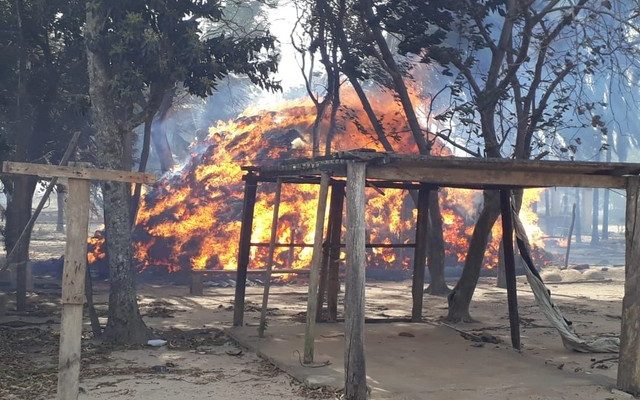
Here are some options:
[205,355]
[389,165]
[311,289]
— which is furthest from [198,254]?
[389,165]

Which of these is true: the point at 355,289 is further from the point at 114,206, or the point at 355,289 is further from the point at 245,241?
the point at 114,206

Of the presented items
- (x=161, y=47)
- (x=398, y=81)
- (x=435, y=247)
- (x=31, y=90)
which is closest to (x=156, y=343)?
(x=161, y=47)

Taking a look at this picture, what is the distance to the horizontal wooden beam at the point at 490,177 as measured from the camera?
7.61 m

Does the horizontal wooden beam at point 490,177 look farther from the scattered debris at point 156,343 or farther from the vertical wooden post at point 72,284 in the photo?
the scattered debris at point 156,343

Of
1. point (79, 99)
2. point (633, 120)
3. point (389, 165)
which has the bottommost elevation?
point (389, 165)

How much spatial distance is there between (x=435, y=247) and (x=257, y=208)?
728 cm

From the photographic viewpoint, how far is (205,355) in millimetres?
9883

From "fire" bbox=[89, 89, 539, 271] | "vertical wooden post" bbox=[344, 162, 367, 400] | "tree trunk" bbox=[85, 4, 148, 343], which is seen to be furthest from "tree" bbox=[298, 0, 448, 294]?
"vertical wooden post" bbox=[344, 162, 367, 400]

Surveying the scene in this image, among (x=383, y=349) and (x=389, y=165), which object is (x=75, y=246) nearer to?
(x=389, y=165)

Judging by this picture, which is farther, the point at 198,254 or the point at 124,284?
the point at 198,254

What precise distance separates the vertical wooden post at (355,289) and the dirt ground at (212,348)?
15.1 inches

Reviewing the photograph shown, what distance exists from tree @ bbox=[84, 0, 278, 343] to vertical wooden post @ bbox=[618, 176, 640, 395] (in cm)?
660

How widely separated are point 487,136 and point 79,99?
7.60 m

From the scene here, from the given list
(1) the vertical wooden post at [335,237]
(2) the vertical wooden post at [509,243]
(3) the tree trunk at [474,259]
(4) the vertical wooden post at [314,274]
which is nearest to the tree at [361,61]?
(3) the tree trunk at [474,259]
